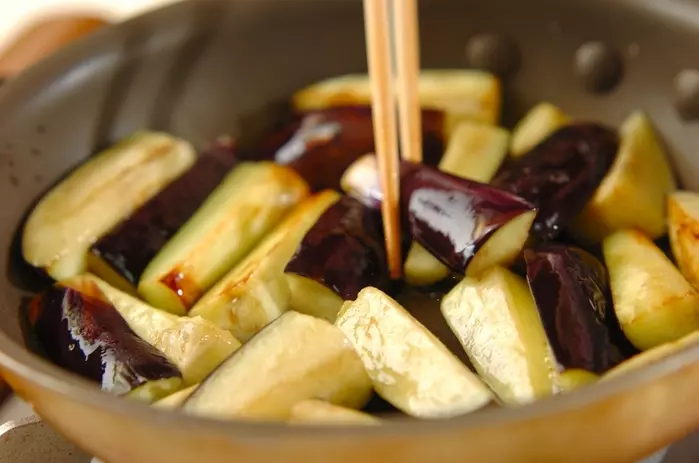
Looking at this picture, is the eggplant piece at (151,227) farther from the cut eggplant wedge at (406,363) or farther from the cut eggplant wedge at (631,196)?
the cut eggplant wedge at (631,196)

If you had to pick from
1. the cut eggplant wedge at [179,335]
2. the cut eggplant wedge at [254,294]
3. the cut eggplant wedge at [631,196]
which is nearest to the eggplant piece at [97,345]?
the cut eggplant wedge at [179,335]

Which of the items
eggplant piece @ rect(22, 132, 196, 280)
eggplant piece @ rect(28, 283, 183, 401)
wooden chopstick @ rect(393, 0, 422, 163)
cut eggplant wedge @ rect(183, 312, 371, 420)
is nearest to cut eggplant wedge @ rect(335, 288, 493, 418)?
cut eggplant wedge @ rect(183, 312, 371, 420)

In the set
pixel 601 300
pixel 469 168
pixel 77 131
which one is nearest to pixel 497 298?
pixel 601 300

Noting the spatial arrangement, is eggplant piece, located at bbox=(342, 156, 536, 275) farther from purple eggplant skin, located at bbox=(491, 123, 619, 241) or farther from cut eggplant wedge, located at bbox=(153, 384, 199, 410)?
cut eggplant wedge, located at bbox=(153, 384, 199, 410)

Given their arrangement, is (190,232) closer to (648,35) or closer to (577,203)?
(577,203)

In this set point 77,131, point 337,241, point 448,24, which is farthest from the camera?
point 448,24

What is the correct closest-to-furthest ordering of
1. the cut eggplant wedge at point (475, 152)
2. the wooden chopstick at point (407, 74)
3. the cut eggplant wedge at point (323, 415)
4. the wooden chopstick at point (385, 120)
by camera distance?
the cut eggplant wedge at point (323, 415)
the wooden chopstick at point (385, 120)
the wooden chopstick at point (407, 74)
the cut eggplant wedge at point (475, 152)
